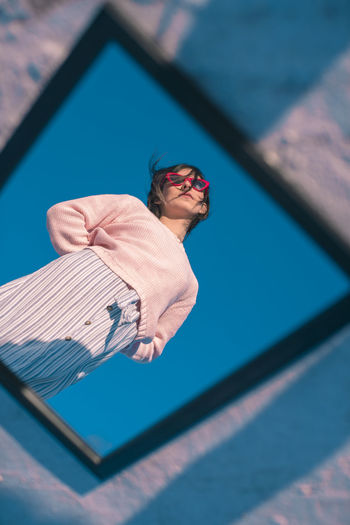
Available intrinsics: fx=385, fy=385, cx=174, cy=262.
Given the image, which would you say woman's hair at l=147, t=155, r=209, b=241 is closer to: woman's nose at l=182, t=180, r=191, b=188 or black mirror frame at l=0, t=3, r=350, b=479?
woman's nose at l=182, t=180, r=191, b=188

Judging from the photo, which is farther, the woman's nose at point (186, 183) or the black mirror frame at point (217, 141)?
the woman's nose at point (186, 183)

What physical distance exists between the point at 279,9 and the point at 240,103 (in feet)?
0.42

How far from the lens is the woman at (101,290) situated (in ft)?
2.46

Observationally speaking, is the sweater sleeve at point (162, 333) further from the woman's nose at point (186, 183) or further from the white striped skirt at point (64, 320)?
the woman's nose at point (186, 183)

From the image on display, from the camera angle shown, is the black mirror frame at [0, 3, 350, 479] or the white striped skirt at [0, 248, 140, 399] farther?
Answer: the white striped skirt at [0, 248, 140, 399]

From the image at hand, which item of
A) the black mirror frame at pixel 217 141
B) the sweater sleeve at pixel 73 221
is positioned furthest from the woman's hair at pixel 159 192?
the black mirror frame at pixel 217 141

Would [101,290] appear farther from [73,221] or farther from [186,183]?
[186,183]

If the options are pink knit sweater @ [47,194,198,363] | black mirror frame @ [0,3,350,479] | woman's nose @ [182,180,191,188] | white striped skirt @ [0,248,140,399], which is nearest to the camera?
black mirror frame @ [0,3,350,479]

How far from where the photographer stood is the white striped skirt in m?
0.73

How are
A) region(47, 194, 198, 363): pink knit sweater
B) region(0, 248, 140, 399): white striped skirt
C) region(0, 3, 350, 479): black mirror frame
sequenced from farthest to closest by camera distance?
region(47, 194, 198, 363): pink knit sweater < region(0, 248, 140, 399): white striped skirt < region(0, 3, 350, 479): black mirror frame

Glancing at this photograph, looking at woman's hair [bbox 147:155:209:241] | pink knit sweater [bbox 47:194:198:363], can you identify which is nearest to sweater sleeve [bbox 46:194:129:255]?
pink knit sweater [bbox 47:194:198:363]

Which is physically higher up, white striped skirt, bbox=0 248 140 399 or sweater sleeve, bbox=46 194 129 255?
sweater sleeve, bbox=46 194 129 255

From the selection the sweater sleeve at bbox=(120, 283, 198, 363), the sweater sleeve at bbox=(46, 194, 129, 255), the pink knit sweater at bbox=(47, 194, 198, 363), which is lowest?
the sweater sleeve at bbox=(120, 283, 198, 363)

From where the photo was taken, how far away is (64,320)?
77 cm
